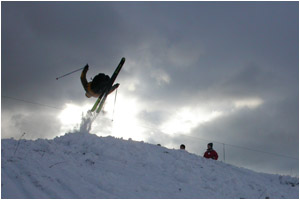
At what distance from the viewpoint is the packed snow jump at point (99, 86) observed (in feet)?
62.3

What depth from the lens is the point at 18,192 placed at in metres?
6.98

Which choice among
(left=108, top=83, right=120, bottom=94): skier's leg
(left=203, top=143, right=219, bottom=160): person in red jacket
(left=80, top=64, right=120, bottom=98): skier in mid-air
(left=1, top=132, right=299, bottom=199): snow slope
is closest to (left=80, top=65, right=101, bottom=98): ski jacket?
(left=80, top=64, right=120, bottom=98): skier in mid-air

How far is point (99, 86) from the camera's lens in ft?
63.2

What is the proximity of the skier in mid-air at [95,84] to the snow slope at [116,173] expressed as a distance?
20.0ft

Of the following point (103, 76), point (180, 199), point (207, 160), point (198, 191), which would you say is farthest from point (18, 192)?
point (103, 76)

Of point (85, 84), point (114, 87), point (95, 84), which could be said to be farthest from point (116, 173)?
point (114, 87)

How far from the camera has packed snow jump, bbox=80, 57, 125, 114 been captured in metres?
19.0

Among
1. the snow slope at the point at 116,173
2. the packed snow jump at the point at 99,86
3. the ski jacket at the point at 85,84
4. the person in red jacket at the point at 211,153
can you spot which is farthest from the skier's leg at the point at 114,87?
the person in red jacket at the point at 211,153

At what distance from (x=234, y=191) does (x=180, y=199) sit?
2.31 metres

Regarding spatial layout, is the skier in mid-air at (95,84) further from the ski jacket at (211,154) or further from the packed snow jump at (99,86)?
the ski jacket at (211,154)

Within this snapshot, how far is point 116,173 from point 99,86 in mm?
10484

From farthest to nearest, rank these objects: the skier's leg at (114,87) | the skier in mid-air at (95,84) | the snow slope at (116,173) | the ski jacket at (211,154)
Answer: the skier's leg at (114,87) → the skier in mid-air at (95,84) → the ski jacket at (211,154) → the snow slope at (116,173)

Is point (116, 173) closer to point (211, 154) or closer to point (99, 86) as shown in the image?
point (211, 154)

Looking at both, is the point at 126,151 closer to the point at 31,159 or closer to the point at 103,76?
the point at 31,159
